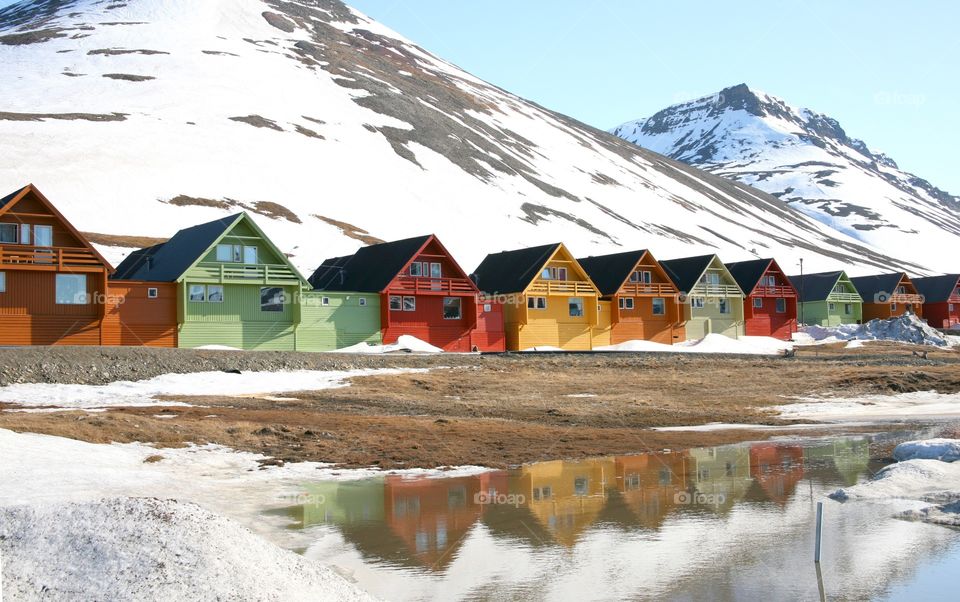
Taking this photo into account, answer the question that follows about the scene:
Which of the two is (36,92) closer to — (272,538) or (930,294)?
(930,294)

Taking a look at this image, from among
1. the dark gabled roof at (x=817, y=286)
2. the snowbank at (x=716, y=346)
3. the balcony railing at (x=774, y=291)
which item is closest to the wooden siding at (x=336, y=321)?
the snowbank at (x=716, y=346)

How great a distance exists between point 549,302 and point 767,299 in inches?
1027

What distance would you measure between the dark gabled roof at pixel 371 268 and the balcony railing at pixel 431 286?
73 centimetres

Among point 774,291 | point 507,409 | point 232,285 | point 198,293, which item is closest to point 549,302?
point 232,285

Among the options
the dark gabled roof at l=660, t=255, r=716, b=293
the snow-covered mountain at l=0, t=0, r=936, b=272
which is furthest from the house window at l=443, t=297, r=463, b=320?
the snow-covered mountain at l=0, t=0, r=936, b=272

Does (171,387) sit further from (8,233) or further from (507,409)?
(8,233)

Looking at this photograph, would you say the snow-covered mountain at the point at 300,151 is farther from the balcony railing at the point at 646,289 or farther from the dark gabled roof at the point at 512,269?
the balcony railing at the point at 646,289

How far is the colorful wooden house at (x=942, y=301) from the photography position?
100688mm

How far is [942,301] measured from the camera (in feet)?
330

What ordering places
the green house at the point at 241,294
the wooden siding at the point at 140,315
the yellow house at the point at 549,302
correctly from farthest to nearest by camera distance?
the yellow house at the point at 549,302 < the green house at the point at 241,294 < the wooden siding at the point at 140,315

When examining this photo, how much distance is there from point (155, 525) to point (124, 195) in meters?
89.3

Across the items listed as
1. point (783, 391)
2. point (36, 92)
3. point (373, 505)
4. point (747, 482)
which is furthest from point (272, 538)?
point (36, 92)

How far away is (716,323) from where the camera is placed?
75500mm

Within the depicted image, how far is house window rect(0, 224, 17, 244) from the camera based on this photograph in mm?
44812
